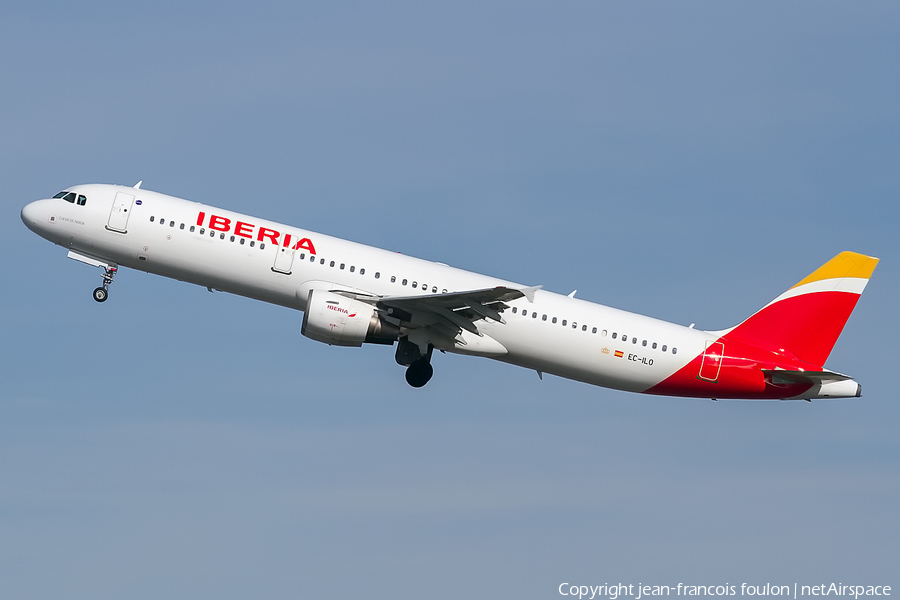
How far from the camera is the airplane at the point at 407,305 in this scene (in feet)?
112

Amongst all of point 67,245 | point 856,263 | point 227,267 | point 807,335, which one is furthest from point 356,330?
point 856,263

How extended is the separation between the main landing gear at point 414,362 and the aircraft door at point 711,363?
9828 mm

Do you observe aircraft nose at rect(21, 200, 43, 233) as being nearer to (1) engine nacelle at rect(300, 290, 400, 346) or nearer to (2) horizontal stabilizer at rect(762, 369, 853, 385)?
(1) engine nacelle at rect(300, 290, 400, 346)

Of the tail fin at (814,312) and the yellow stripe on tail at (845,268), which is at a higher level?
the yellow stripe on tail at (845,268)

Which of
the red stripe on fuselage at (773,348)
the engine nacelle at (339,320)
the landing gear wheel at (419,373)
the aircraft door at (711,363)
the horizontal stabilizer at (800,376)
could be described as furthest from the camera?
the red stripe on fuselage at (773,348)

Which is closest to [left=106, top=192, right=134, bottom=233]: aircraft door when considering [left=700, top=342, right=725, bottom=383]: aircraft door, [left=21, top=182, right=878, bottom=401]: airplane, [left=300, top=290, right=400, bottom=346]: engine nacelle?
[left=21, top=182, right=878, bottom=401]: airplane

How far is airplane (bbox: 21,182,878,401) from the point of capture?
34.3 m

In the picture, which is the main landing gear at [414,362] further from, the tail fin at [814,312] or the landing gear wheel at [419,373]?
the tail fin at [814,312]

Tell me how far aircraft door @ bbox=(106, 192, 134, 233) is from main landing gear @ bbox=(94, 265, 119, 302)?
1.59 m

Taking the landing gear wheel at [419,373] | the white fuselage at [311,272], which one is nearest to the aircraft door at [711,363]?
the white fuselage at [311,272]

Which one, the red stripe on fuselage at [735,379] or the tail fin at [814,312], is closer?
the red stripe on fuselage at [735,379]

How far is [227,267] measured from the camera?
34500 millimetres

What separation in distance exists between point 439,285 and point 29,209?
14.6 meters

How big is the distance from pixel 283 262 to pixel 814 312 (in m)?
19.7
